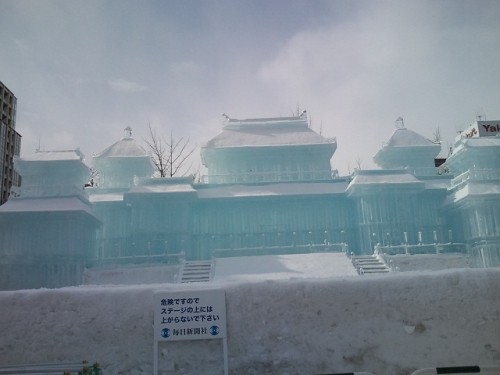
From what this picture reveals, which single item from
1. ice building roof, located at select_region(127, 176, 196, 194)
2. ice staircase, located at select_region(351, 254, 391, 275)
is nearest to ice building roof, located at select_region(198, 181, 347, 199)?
ice building roof, located at select_region(127, 176, 196, 194)

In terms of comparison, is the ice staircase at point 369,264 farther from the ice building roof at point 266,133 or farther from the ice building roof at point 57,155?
the ice building roof at point 57,155

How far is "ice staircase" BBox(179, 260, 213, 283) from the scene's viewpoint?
870 inches

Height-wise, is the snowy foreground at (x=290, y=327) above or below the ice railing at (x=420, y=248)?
below

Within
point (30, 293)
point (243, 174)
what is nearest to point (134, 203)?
point (243, 174)

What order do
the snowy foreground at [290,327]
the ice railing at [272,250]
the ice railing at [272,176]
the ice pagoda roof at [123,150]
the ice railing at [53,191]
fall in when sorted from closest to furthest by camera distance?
the snowy foreground at [290,327]
the ice railing at [272,250]
the ice railing at [53,191]
the ice railing at [272,176]
the ice pagoda roof at [123,150]

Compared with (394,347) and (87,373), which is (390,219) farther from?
(87,373)

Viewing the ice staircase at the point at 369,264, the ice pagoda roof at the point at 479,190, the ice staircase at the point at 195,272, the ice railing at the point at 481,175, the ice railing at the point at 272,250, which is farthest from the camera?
the ice railing at the point at 481,175

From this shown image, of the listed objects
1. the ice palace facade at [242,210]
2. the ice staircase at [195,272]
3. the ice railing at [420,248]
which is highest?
the ice palace facade at [242,210]

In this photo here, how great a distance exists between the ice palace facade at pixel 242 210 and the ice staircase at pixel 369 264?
0.82 m

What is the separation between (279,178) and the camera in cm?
3127

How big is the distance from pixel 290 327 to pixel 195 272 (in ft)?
48.0

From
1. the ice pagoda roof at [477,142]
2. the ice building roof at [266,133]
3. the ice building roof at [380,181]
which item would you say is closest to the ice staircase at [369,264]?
the ice building roof at [380,181]

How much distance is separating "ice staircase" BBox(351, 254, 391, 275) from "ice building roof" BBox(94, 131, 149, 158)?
15761mm

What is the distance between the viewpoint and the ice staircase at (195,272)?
22.1 meters
